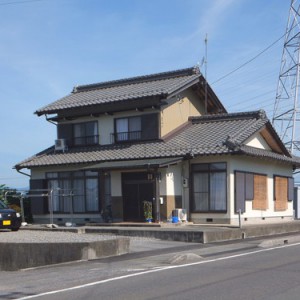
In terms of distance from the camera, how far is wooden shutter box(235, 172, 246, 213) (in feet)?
78.6

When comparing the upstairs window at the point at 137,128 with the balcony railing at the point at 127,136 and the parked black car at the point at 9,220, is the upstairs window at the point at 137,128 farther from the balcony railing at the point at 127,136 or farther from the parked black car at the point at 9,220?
the parked black car at the point at 9,220

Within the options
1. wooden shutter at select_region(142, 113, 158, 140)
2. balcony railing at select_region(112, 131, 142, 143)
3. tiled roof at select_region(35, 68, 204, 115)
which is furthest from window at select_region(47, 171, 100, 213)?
tiled roof at select_region(35, 68, 204, 115)

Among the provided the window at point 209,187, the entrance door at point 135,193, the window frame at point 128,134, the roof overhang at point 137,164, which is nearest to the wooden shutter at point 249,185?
the window at point 209,187

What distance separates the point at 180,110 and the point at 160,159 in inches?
167

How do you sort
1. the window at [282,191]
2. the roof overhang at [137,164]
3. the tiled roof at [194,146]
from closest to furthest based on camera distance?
the roof overhang at [137,164] < the tiled roof at [194,146] < the window at [282,191]

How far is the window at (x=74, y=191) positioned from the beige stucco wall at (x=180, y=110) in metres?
4.52

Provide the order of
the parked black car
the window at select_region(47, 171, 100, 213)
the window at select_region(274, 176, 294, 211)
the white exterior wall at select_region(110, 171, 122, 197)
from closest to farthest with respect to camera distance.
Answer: the parked black car
the white exterior wall at select_region(110, 171, 122, 197)
the window at select_region(47, 171, 100, 213)
the window at select_region(274, 176, 294, 211)

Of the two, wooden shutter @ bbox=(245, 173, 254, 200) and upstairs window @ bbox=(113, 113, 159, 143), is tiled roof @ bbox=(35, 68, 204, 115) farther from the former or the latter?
wooden shutter @ bbox=(245, 173, 254, 200)

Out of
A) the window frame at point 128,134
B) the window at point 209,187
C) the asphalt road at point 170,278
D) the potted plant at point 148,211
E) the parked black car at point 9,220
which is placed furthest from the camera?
the window frame at point 128,134

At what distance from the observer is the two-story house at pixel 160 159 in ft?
78.8

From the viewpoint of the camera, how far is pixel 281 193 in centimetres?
2906

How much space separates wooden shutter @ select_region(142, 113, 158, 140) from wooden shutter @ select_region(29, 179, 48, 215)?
6.50m

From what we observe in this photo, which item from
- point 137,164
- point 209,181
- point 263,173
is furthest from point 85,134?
point 263,173

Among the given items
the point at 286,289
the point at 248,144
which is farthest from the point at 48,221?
the point at 286,289
